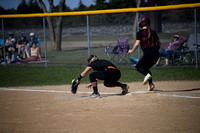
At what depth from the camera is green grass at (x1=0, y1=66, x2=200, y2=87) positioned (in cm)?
959

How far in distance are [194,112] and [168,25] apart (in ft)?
24.5

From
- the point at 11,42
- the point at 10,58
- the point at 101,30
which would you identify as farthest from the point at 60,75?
the point at 11,42

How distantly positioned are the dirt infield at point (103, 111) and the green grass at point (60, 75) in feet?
4.84

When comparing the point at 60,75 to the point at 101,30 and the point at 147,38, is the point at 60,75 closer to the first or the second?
the point at 101,30

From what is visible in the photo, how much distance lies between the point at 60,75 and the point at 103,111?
583 centimetres

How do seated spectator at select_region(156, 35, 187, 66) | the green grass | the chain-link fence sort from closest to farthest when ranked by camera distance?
the green grass, seated spectator at select_region(156, 35, 187, 66), the chain-link fence

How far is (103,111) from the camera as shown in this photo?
5430 mm

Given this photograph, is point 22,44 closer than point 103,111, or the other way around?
point 103,111

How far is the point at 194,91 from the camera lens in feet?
23.9

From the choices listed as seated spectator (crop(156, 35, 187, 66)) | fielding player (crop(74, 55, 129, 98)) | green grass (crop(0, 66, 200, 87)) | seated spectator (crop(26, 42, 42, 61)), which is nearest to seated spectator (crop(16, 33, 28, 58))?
seated spectator (crop(26, 42, 42, 61))

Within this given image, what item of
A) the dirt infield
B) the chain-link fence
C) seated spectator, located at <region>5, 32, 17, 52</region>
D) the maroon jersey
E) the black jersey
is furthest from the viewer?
seated spectator, located at <region>5, 32, 17, 52</region>

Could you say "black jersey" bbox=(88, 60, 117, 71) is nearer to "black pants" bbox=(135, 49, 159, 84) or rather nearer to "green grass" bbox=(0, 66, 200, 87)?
"black pants" bbox=(135, 49, 159, 84)

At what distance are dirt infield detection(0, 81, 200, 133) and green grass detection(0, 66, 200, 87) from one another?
58.1 inches

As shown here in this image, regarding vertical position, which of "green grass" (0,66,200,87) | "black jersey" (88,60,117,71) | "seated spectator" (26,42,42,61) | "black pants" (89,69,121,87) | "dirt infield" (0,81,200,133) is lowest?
"dirt infield" (0,81,200,133)
